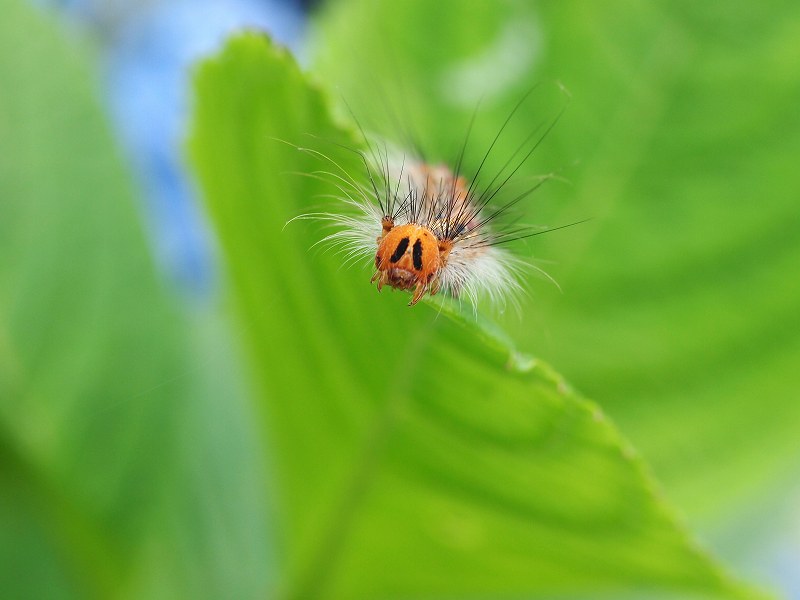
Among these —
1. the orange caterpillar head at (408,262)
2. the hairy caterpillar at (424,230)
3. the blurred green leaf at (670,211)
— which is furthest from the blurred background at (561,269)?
the orange caterpillar head at (408,262)

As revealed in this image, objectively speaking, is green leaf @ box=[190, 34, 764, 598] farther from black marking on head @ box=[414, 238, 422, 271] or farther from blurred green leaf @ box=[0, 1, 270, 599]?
blurred green leaf @ box=[0, 1, 270, 599]

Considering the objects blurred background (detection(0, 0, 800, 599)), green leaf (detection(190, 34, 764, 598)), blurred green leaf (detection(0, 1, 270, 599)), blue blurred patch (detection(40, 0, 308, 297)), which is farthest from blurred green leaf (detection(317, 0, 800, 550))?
blue blurred patch (detection(40, 0, 308, 297))

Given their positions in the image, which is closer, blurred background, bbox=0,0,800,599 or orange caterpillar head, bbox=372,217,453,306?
orange caterpillar head, bbox=372,217,453,306

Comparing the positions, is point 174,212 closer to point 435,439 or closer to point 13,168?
point 13,168

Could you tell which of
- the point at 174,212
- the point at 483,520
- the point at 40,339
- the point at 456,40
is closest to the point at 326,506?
the point at 483,520

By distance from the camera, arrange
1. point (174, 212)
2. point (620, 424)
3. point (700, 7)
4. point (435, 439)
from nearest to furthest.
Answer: point (435, 439) → point (700, 7) → point (620, 424) → point (174, 212)

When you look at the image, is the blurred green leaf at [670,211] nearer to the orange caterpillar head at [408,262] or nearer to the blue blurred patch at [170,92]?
the orange caterpillar head at [408,262]

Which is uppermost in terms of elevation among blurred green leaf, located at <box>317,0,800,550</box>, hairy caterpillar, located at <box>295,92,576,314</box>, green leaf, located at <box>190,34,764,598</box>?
blurred green leaf, located at <box>317,0,800,550</box>
